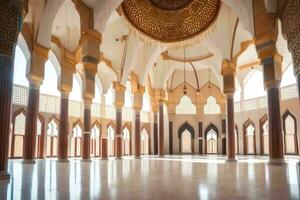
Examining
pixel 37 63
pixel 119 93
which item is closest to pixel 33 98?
pixel 37 63

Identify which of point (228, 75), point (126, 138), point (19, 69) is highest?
point (19, 69)

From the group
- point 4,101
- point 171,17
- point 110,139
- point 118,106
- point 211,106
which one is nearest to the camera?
point 4,101

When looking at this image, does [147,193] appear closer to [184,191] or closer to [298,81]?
[184,191]

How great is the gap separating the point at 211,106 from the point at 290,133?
6.27m

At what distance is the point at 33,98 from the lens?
10047mm

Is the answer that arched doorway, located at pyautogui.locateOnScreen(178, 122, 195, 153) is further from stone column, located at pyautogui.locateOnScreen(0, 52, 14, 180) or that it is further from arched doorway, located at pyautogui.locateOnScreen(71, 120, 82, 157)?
stone column, located at pyautogui.locateOnScreen(0, 52, 14, 180)

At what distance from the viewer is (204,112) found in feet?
72.0

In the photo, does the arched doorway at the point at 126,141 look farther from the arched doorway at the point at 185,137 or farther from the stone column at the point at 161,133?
the arched doorway at the point at 185,137

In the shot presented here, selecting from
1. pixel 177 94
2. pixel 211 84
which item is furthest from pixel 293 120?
pixel 177 94

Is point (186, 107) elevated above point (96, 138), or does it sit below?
above

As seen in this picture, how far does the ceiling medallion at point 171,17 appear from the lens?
10750mm

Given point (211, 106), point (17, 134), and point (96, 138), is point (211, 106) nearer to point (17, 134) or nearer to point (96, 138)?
point (96, 138)

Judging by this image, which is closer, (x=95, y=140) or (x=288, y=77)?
(x=288, y=77)

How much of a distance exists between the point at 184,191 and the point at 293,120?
Result: 15.5m
